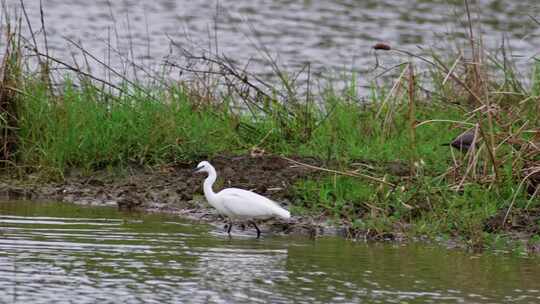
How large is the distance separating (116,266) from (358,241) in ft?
6.96

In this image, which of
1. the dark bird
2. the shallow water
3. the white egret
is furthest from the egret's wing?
the shallow water

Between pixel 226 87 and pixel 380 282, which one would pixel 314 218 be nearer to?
pixel 380 282

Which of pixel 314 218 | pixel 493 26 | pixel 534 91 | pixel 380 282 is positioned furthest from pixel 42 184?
pixel 493 26

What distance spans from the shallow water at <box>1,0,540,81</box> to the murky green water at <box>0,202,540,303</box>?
8978 millimetres

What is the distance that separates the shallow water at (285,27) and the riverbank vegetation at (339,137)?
19.7 ft

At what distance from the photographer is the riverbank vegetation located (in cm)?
909

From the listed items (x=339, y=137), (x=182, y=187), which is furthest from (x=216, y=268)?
(x=339, y=137)

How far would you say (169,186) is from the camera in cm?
1027

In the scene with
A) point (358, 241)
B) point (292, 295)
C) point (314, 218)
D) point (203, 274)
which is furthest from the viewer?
point (314, 218)

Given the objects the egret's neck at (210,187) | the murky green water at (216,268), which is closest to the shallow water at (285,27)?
the egret's neck at (210,187)

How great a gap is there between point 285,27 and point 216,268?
16688 mm

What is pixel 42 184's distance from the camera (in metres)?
10.3

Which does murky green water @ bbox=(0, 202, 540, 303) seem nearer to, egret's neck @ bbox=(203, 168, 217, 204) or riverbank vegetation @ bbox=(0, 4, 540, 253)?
egret's neck @ bbox=(203, 168, 217, 204)

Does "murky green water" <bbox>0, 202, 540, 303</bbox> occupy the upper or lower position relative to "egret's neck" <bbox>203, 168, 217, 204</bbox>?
lower
